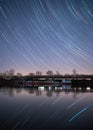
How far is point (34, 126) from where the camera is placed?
1589 centimetres

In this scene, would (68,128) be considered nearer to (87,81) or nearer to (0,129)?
(0,129)

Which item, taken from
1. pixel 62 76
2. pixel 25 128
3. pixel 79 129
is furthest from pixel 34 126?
pixel 62 76

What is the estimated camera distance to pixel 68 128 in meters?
15.3

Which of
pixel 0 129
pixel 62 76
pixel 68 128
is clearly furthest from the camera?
pixel 62 76

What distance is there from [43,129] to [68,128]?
187cm

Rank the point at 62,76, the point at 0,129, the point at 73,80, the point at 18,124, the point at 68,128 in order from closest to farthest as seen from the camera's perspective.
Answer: the point at 0,129
the point at 68,128
the point at 18,124
the point at 62,76
the point at 73,80

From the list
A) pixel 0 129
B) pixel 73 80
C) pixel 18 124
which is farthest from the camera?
pixel 73 80

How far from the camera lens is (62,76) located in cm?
18550

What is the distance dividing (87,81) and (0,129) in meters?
189

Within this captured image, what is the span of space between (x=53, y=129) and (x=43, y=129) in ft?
2.33

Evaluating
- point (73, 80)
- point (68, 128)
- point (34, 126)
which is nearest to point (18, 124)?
point (34, 126)

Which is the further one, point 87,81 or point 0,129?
point 87,81

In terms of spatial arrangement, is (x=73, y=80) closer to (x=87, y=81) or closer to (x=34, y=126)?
(x=87, y=81)

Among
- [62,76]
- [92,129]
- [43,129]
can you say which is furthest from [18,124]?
[62,76]
